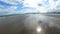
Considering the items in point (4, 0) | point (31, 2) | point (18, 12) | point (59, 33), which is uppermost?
point (4, 0)

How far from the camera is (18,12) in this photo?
7.39 feet

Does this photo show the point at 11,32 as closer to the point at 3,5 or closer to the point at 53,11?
the point at 3,5

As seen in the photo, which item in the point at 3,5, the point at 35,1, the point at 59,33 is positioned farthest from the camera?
the point at 35,1

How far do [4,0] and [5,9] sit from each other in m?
0.20

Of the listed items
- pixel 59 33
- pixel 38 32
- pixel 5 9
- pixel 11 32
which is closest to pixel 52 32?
pixel 59 33

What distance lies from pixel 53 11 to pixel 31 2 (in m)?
0.56

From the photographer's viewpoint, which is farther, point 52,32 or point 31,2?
point 31,2

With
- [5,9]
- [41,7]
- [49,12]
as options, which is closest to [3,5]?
[5,9]

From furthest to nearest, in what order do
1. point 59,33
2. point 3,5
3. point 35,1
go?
point 35,1, point 3,5, point 59,33

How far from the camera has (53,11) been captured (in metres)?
2.35

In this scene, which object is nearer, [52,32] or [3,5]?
[52,32]

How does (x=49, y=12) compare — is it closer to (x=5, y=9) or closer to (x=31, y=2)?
(x=31, y=2)

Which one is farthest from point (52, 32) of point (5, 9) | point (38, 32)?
point (5, 9)

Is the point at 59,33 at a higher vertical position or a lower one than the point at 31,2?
lower
